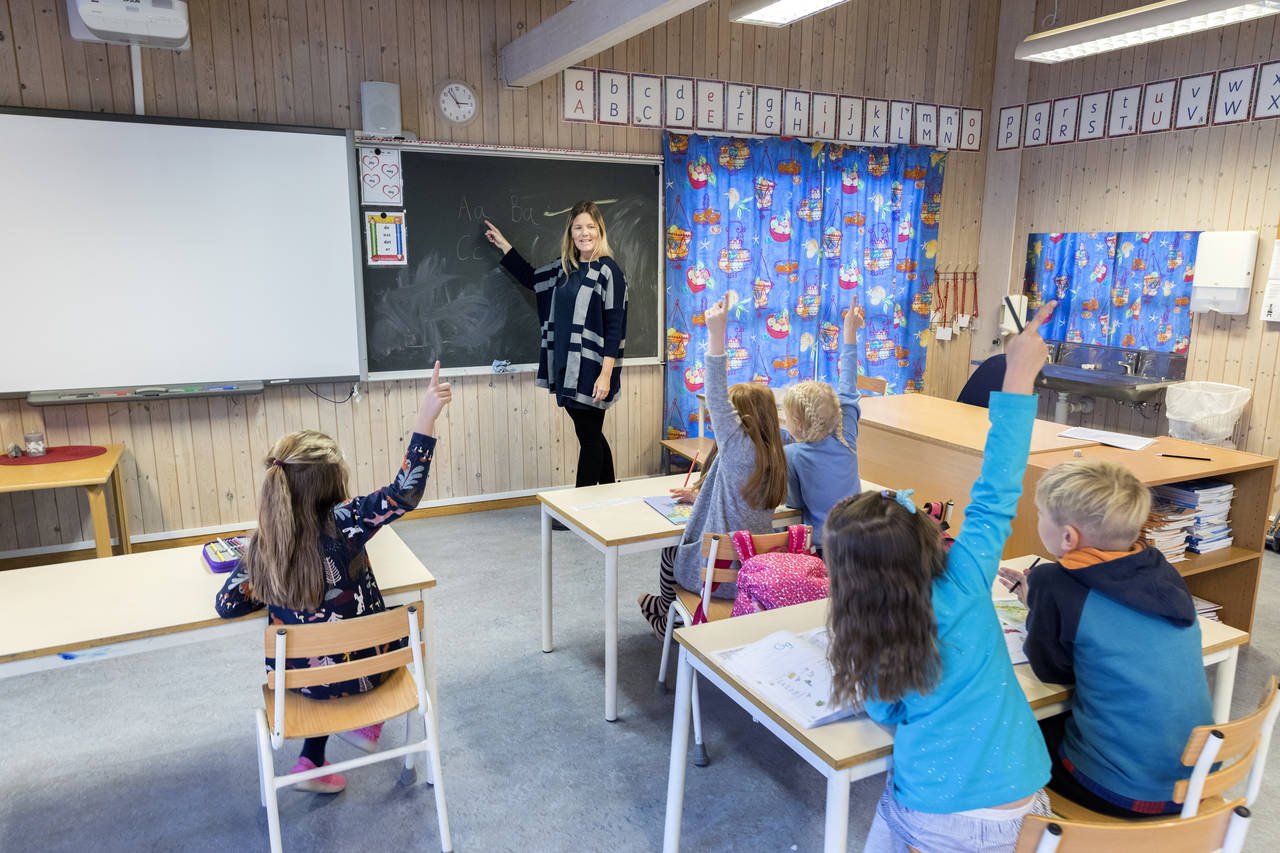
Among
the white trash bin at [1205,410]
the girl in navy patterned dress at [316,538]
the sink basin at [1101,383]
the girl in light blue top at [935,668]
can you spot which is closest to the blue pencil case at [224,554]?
the girl in navy patterned dress at [316,538]

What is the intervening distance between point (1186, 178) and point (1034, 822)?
487 centimetres

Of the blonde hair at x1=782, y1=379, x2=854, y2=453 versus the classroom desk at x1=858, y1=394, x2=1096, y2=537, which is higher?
the blonde hair at x1=782, y1=379, x2=854, y2=453

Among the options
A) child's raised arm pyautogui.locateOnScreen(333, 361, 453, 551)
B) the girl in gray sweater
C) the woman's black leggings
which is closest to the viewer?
child's raised arm pyautogui.locateOnScreen(333, 361, 453, 551)

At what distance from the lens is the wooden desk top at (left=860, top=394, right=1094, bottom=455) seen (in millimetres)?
3281

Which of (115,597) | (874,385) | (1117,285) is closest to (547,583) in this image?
(115,597)

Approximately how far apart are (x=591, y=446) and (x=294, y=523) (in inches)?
103

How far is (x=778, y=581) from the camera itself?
7.15 ft

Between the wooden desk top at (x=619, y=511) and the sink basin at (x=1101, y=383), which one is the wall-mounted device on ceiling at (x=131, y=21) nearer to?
the wooden desk top at (x=619, y=511)

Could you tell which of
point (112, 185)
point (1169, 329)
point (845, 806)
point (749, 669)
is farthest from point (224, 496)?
point (1169, 329)

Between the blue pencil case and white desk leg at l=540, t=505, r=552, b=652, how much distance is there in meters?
1.05

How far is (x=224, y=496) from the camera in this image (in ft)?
14.0

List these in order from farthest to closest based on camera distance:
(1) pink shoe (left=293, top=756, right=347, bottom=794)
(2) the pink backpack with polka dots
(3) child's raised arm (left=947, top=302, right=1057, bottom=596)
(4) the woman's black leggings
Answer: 1. (4) the woman's black leggings
2. (1) pink shoe (left=293, top=756, right=347, bottom=794)
3. (2) the pink backpack with polka dots
4. (3) child's raised arm (left=947, top=302, right=1057, bottom=596)

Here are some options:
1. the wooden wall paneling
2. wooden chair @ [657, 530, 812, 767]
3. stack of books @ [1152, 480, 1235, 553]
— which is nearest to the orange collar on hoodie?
wooden chair @ [657, 530, 812, 767]

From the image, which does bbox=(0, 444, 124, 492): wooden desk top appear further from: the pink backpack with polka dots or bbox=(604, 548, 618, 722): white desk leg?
the pink backpack with polka dots
